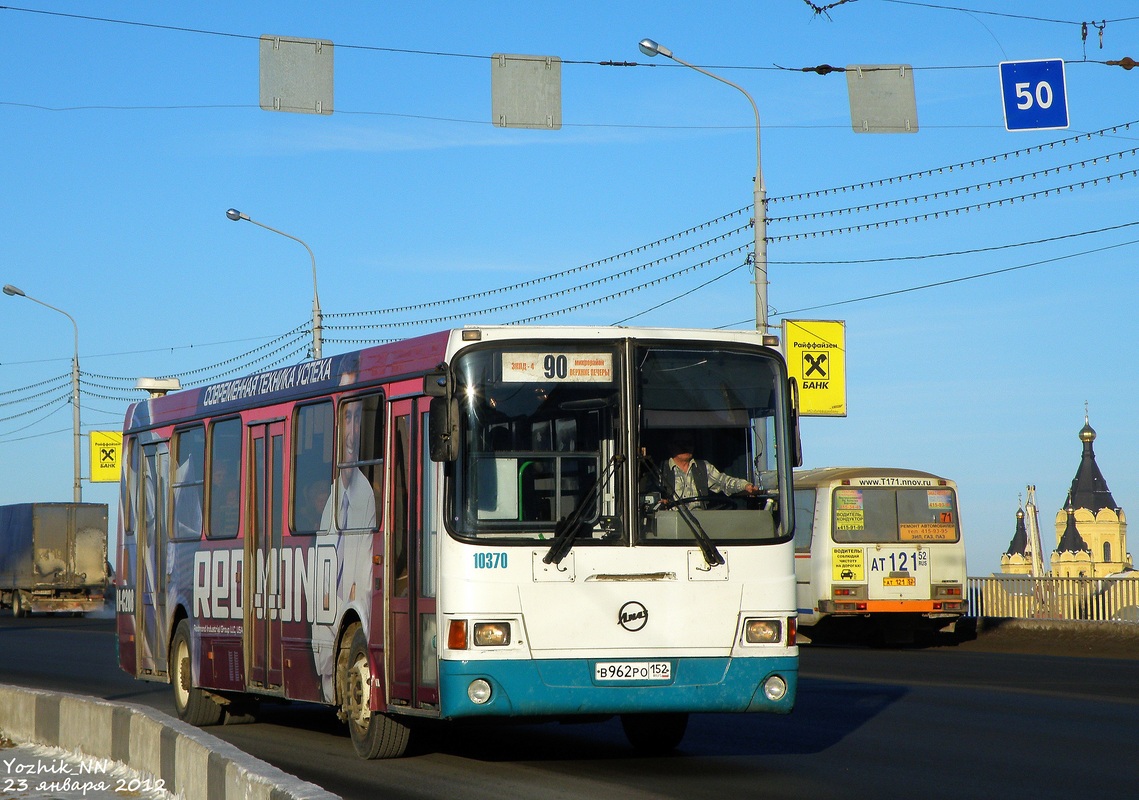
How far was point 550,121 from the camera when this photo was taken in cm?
1967

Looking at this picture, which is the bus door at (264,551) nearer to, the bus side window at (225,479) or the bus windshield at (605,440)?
the bus side window at (225,479)

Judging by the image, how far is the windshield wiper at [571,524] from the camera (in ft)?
35.5

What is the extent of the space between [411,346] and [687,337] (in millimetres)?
1990

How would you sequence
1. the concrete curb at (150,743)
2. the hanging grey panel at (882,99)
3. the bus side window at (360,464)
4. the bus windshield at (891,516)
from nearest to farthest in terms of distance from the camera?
the concrete curb at (150,743)
the bus side window at (360,464)
the hanging grey panel at (882,99)
the bus windshield at (891,516)

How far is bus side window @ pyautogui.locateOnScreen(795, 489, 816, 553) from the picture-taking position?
1172 inches

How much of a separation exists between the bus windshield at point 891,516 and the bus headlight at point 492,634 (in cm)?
1908

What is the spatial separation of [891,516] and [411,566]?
1917 cm

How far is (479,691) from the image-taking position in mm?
10680

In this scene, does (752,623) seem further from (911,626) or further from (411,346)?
(911,626)

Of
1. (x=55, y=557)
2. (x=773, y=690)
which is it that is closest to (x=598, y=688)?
(x=773, y=690)

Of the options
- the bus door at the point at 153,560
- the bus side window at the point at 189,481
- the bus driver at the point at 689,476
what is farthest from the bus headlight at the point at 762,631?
the bus door at the point at 153,560

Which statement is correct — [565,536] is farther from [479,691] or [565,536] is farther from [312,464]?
[312,464]

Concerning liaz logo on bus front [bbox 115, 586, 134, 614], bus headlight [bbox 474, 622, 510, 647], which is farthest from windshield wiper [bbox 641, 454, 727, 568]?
liaz logo on bus front [bbox 115, 586, 134, 614]

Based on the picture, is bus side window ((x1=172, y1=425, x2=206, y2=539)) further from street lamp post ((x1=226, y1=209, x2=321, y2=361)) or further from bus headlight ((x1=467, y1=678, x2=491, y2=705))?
street lamp post ((x1=226, y1=209, x2=321, y2=361))
